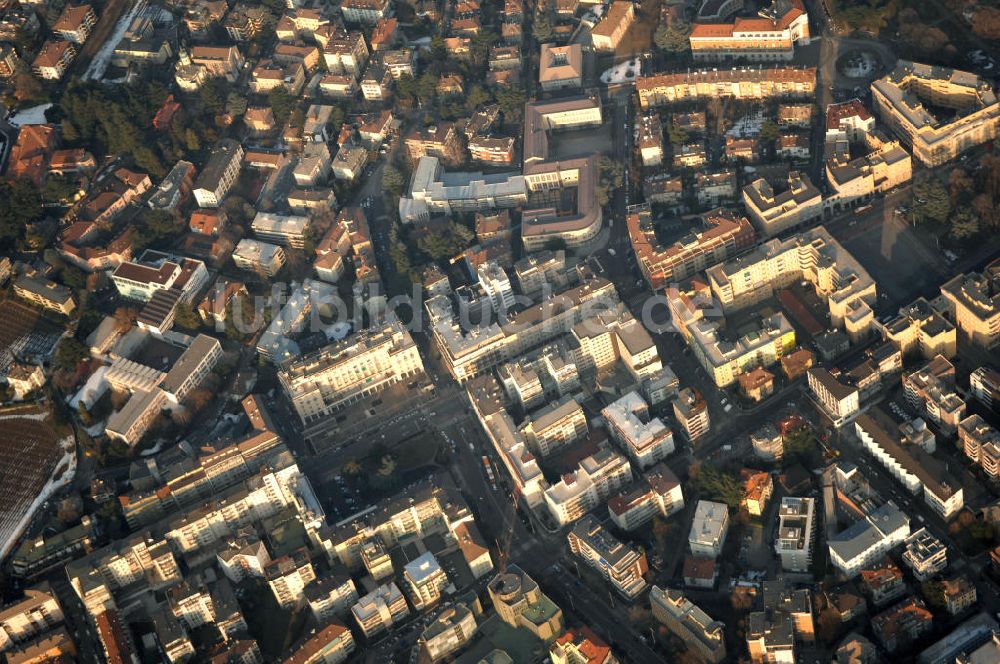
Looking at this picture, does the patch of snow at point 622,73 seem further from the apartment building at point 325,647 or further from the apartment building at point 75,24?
the apartment building at point 325,647

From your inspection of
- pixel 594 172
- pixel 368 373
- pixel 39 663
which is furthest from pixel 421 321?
pixel 39 663

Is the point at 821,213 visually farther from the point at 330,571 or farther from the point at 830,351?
the point at 330,571

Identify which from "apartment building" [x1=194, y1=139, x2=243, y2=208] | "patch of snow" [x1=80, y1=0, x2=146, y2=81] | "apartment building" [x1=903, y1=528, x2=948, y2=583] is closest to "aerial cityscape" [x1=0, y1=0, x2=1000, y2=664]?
"apartment building" [x1=903, y1=528, x2=948, y2=583]

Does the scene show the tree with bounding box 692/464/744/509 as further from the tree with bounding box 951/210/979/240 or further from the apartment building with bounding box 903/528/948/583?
the tree with bounding box 951/210/979/240

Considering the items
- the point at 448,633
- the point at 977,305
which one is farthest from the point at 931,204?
the point at 448,633

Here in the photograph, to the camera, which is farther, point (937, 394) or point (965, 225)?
point (965, 225)

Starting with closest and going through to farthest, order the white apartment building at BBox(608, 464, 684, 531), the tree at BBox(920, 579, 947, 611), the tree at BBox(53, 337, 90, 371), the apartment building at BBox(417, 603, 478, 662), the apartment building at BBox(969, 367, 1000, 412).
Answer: the tree at BBox(920, 579, 947, 611)
the apartment building at BBox(417, 603, 478, 662)
the white apartment building at BBox(608, 464, 684, 531)
the apartment building at BBox(969, 367, 1000, 412)
the tree at BBox(53, 337, 90, 371)

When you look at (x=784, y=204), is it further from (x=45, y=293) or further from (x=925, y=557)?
(x=45, y=293)
